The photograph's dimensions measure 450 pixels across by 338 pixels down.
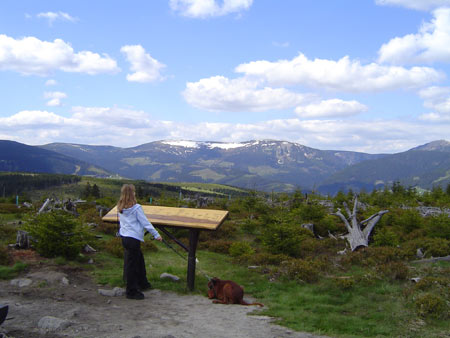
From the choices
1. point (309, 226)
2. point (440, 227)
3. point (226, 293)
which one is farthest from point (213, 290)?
point (440, 227)

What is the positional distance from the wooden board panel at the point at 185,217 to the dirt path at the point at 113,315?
6.04 feet

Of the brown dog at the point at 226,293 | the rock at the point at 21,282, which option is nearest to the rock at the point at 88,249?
the rock at the point at 21,282

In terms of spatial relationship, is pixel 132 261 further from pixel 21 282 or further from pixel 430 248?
pixel 430 248

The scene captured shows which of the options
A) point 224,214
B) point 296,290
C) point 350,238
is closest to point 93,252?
point 224,214

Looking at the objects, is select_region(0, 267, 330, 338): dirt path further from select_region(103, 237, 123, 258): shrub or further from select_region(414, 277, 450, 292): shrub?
select_region(414, 277, 450, 292): shrub

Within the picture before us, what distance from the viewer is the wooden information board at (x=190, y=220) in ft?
29.8

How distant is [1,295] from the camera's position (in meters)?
8.13

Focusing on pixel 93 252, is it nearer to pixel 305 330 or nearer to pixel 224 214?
pixel 224 214

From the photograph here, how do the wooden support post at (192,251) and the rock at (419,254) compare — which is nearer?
the wooden support post at (192,251)

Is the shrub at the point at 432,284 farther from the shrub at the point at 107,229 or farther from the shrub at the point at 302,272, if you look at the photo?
the shrub at the point at 107,229

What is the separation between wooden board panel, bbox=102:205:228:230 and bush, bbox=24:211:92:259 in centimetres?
281

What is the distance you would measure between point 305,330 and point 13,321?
536 cm

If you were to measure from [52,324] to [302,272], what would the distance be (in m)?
7.23

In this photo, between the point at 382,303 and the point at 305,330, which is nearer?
the point at 305,330
